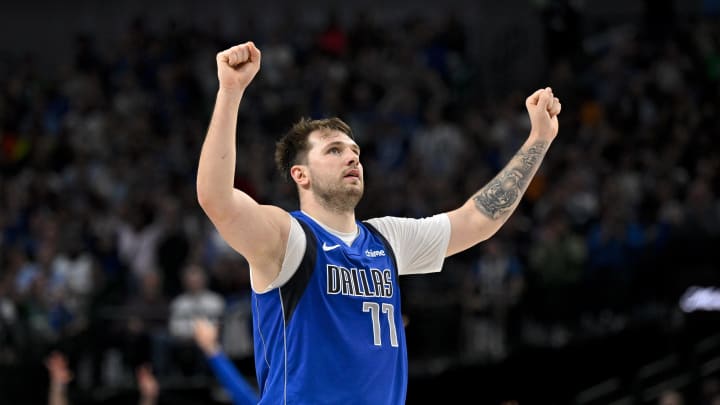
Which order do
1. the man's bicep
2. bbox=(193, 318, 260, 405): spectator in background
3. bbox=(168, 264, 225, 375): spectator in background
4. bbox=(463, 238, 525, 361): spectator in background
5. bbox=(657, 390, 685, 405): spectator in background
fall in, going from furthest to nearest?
1. bbox=(463, 238, 525, 361): spectator in background
2. bbox=(168, 264, 225, 375): spectator in background
3. bbox=(657, 390, 685, 405): spectator in background
4. bbox=(193, 318, 260, 405): spectator in background
5. the man's bicep

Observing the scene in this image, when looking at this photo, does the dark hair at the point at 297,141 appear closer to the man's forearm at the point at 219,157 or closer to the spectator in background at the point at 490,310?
the man's forearm at the point at 219,157

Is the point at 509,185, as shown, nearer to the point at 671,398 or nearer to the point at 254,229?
the point at 254,229

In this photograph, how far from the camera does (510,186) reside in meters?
6.00

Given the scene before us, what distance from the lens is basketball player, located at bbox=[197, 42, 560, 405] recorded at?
467cm

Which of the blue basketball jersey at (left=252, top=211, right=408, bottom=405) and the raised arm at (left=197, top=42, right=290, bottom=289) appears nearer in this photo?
the raised arm at (left=197, top=42, right=290, bottom=289)

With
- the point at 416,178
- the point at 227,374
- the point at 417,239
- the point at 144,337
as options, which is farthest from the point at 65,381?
the point at 417,239

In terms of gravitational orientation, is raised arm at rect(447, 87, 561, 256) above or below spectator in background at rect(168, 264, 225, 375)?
below

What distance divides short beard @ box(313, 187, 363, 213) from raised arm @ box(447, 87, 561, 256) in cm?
73

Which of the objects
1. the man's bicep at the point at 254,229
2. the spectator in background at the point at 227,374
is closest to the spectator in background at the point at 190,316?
the spectator in background at the point at 227,374

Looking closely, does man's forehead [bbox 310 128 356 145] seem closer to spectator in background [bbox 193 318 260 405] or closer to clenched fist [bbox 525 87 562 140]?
clenched fist [bbox 525 87 562 140]

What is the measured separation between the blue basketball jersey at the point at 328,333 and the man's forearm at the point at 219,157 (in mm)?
608

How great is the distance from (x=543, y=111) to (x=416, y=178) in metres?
9.64

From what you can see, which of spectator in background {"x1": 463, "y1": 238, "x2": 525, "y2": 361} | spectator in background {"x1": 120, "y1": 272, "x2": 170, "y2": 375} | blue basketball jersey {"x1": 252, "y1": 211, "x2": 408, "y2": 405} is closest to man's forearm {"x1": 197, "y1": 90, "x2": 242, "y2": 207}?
blue basketball jersey {"x1": 252, "y1": 211, "x2": 408, "y2": 405}

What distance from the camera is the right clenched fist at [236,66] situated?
4629 millimetres
